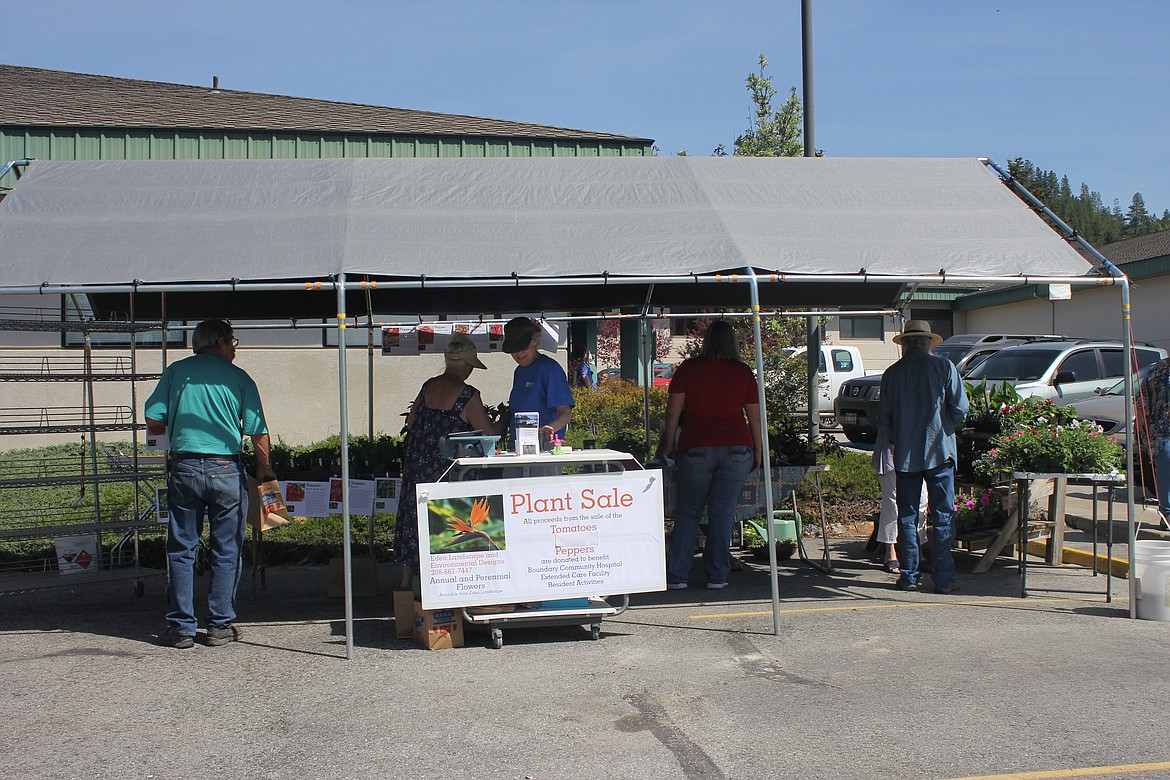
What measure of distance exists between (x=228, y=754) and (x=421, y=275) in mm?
2806

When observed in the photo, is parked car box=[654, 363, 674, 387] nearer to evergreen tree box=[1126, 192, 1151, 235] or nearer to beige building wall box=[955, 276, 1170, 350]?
beige building wall box=[955, 276, 1170, 350]

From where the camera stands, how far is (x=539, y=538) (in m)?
5.98

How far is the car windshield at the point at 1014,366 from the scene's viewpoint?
15.0m

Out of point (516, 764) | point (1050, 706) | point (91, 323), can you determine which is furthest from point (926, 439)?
point (91, 323)

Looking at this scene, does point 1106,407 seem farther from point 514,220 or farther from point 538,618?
point 538,618

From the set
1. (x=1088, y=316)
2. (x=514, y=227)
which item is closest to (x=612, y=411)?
(x=514, y=227)

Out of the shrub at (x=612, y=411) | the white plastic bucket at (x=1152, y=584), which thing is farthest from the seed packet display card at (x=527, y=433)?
the shrub at (x=612, y=411)

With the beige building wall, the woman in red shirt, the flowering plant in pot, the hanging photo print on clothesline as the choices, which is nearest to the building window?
the beige building wall

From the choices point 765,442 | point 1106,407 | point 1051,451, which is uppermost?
point 1106,407

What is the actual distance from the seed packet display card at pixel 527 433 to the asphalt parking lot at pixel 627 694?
117 centimetres

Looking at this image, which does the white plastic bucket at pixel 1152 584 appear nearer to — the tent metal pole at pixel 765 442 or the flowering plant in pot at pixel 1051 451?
the flowering plant in pot at pixel 1051 451

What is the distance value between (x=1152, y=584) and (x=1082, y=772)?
2917mm

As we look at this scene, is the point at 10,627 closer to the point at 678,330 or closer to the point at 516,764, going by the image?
A: the point at 516,764

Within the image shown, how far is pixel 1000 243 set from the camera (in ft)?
22.4
